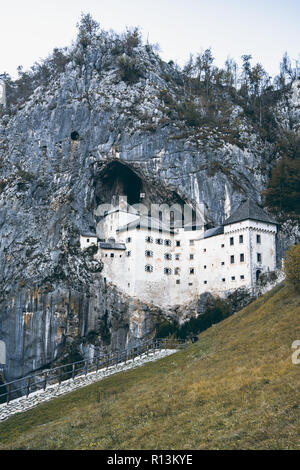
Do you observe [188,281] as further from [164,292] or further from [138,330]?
[138,330]

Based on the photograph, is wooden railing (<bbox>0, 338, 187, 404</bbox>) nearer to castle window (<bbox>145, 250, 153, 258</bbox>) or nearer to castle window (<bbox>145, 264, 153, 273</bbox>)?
castle window (<bbox>145, 264, 153, 273</bbox>)

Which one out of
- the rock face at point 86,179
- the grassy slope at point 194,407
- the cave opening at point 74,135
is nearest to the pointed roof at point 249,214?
the rock face at point 86,179

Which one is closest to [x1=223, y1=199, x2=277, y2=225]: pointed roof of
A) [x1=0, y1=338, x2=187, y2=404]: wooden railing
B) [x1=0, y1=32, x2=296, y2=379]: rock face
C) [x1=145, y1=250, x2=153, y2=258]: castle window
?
[x1=0, y1=32, x2=296, y2=379]: rock face

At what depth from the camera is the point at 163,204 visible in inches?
2712

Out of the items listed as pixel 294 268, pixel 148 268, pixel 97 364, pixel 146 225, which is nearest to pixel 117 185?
pixel 146 225

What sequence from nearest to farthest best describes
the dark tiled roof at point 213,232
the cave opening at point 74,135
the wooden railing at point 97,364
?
the wooden railing at point 97,364
the dark tiled roof at point 213,232
the cave opening at point 74,135

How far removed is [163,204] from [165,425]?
53468 millimetres

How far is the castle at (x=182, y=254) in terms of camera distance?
58375mm

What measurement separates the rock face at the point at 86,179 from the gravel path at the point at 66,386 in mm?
23847

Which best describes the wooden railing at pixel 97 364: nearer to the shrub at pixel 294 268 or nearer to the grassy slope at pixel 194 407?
the grassy slope at pixel 194 407

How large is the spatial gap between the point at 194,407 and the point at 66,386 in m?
13.6

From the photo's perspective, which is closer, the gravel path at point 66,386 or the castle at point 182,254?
the gravel path at point 66,386

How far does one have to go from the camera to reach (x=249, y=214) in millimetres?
58688

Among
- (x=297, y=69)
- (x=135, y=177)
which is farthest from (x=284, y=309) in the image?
(x=297, y=69)
